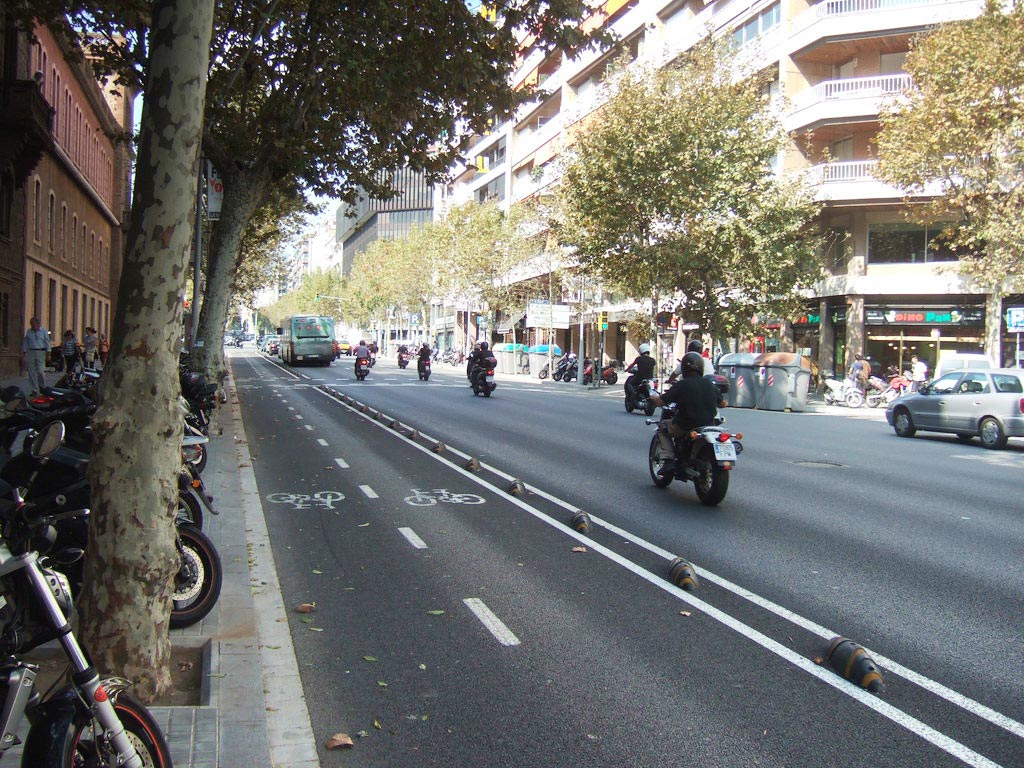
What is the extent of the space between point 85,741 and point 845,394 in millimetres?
29419

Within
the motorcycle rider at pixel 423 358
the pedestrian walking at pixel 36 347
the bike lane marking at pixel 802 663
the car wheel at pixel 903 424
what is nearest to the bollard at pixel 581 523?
the bike lane marking at pixel 802 663

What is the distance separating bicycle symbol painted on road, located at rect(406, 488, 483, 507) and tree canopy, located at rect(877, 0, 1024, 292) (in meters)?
21.1

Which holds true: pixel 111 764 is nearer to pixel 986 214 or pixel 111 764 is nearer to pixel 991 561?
pixel 991 561

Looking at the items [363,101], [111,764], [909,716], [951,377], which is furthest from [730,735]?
[951,377]

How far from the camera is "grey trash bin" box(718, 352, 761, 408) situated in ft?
90.1

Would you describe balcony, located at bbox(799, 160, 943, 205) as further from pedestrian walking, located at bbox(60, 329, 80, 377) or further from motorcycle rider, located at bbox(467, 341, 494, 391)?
pedestrian walking, located at bbox(60, 329, 80, 377)

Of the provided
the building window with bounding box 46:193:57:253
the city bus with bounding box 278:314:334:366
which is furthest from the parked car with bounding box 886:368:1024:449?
the city bus with bounding box 278:314:334:366

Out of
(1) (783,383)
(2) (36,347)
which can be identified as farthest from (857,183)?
(2) (36,347)

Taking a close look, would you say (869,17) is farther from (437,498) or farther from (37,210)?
(37,210)

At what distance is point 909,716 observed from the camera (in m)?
4.05

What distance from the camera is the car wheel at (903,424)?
19.2 m

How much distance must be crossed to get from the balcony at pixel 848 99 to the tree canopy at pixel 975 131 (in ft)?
13.8

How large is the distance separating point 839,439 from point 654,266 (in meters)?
12.7

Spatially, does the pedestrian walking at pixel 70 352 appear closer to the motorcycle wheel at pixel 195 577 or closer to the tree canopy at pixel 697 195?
the tree canopy at pixel 697 195
